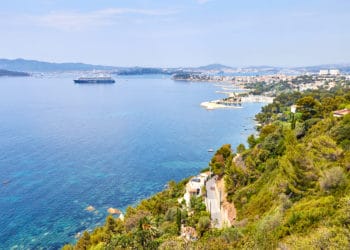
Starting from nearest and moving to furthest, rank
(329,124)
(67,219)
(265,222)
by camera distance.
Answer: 1. (265,222)
2. (329,124)
3. (67,219)

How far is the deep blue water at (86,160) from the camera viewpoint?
3094cm

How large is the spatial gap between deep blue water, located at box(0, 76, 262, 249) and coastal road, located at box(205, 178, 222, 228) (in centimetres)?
881

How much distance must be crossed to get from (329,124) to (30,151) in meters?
45.9

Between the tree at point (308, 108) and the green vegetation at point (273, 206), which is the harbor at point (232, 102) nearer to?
the tree at point (308, 108)

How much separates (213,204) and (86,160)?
27582 millimetres

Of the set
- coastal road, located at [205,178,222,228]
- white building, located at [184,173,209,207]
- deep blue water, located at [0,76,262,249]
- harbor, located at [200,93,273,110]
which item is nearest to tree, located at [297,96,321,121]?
coastal road, located at [205,178,222,228]

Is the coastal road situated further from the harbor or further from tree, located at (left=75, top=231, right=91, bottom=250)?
the harbor

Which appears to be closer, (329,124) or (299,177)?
(299,177)

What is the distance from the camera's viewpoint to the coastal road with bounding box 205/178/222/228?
23225 millimetres

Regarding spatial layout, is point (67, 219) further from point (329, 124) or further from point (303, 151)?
point (329, 124)

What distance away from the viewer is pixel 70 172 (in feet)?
142

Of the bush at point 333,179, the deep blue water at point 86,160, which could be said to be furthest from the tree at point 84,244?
the bush at point 333,179

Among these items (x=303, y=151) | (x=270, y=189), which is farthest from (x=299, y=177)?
(x=270, y=189)

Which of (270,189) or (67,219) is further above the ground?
(270,189)
